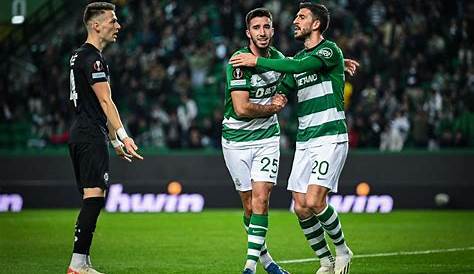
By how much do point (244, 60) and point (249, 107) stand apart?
1.45 feet

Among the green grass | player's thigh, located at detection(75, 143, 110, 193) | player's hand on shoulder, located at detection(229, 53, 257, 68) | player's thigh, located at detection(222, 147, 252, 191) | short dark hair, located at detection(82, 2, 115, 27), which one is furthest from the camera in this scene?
the green grass

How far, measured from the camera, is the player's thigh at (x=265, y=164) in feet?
33.4

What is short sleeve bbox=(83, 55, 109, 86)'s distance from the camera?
9617mm

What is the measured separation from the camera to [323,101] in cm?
1016

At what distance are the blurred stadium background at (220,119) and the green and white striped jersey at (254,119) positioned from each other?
730 cm

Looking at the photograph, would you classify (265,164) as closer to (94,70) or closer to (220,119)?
(94,70)

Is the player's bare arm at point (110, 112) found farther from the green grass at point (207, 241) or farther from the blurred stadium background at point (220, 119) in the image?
the blurred stadium background at point (220, 119)

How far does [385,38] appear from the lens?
24516 millimetres

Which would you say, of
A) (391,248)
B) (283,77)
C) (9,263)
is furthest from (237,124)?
(391,248)

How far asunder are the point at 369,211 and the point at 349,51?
4.36 metres

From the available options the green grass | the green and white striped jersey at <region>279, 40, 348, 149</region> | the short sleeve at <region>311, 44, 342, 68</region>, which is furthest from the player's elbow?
the green grass

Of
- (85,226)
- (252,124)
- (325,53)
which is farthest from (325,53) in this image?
(85,226)

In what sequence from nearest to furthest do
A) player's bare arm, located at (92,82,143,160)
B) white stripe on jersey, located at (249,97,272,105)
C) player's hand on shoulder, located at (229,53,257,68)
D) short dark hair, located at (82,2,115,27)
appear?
player's bare arm, located at (92,82,143,160), short dark hair, located at (82,2,115,27), player's hand on shoulder, located at (229,53,257,68), white stripe on jersey, located at (249,97,272,105)

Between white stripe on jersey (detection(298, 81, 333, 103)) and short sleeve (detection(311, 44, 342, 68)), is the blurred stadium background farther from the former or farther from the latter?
short sleeve (detection(311, 44, 342, 68))
